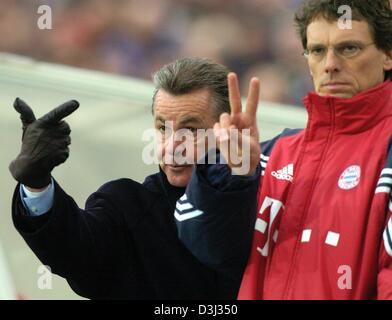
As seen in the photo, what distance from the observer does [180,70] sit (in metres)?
2.25

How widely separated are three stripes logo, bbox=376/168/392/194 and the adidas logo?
200 millimetres

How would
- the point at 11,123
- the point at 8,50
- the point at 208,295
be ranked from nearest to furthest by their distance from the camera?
the point at 208,295 → the point at 11,123 → the point at 8,50

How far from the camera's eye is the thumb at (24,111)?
78.4 inches

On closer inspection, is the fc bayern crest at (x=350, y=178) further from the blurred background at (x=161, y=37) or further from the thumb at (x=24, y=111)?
the blurred background at (x=161, y=37)

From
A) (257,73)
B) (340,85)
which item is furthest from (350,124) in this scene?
(257,73)

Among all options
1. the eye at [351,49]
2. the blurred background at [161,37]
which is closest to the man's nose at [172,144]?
the eye at [351,49]

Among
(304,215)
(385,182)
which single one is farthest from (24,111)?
(385,182)

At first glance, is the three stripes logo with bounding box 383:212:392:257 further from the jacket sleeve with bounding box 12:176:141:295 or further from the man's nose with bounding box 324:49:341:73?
the jacket sleeve with bounding box 12:176:141:295

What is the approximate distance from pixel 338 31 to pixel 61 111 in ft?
1.80

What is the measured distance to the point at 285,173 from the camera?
6.56 ft

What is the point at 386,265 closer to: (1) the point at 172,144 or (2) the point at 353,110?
(2) the point at 353,110
